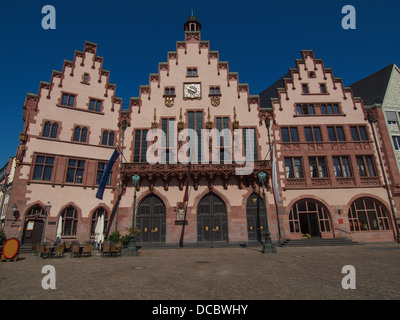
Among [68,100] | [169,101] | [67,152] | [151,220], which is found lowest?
[151,220]

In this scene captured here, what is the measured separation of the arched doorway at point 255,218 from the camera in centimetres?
2373

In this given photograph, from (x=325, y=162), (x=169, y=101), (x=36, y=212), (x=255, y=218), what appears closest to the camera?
(x=36, y=212)

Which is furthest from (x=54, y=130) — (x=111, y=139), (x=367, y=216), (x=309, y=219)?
(x=367, y=216)

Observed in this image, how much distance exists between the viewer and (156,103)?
27672 mm

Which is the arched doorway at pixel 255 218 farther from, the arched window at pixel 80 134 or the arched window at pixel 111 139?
the arched window at pixel 80 134

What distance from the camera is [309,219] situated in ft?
81.6

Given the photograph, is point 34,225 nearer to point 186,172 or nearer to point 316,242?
point 186,172

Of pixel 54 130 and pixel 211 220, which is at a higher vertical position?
pixel 54 130

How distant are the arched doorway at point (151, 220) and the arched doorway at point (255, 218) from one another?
8.98 metres

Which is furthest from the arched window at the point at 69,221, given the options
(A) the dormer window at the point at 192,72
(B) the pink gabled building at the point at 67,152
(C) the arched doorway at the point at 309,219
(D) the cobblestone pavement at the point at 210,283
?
(C) the arched doorway at the point at 309,219

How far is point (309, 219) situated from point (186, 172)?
1426cm

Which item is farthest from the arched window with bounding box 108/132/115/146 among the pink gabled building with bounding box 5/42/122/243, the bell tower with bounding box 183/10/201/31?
the bell tower with bounding box 183/10/201/31

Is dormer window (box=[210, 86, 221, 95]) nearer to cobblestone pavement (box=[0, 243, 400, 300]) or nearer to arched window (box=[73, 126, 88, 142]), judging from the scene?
arched window (box=[73, 126, 88, 142])

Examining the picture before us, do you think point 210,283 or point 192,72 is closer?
point 210,283
